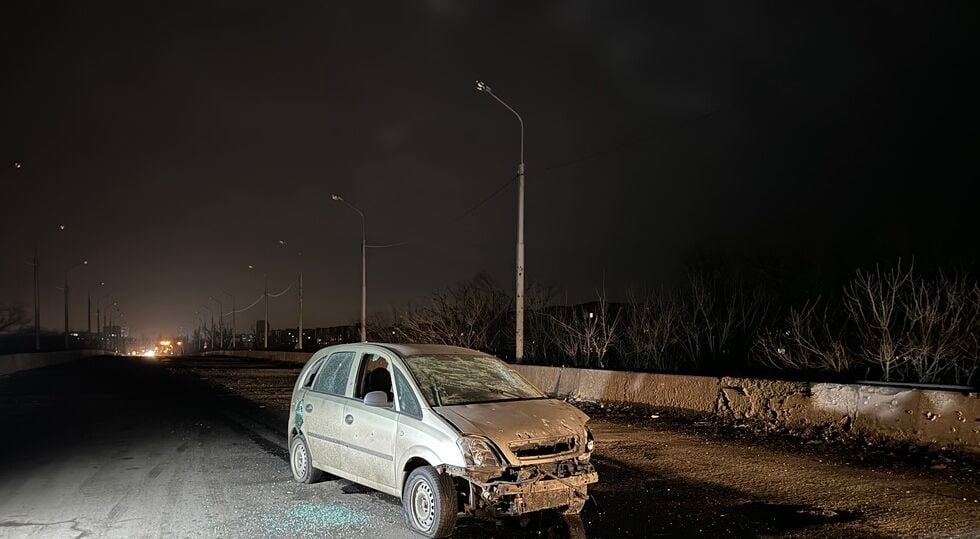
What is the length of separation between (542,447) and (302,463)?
320 centimetres

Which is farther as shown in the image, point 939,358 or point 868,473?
point 939,358

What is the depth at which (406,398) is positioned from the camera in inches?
259

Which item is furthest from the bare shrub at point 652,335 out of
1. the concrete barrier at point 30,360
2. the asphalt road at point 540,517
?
the concrete barrier at point 30,360

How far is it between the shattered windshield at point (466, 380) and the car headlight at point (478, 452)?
24.9 inches

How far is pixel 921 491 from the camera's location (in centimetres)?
740

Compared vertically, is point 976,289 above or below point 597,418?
above

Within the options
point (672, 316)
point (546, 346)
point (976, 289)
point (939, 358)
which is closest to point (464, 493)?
point (939, 358)

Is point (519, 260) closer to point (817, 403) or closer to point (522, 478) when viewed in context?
point (817, 403)

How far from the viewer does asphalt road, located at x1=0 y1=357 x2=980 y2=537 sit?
6.25 meters

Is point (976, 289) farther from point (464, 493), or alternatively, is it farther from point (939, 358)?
point (464, 493)

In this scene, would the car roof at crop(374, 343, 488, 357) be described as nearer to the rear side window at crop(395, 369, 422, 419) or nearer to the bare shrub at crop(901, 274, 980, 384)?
the rear side window at crop(395, 369, 422, 419)

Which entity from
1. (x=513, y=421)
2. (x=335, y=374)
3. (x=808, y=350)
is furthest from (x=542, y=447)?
(x=808, y=350)

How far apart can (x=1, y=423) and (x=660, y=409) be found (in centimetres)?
1280

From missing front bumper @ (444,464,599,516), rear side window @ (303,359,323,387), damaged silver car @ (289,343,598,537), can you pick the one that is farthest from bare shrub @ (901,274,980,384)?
rear side window @ (303,359,323,387)
